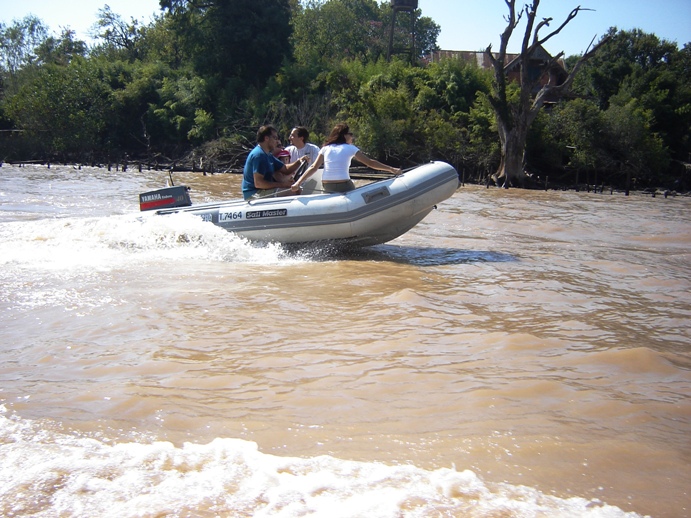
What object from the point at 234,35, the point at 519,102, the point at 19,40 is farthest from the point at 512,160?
the point at 19,40

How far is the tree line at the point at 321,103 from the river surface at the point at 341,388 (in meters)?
17.2

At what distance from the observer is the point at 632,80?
1000 inches

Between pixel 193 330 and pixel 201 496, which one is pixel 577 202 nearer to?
pixel 193 330

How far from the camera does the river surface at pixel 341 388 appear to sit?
2.38 m

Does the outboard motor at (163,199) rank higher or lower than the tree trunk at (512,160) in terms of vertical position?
lower

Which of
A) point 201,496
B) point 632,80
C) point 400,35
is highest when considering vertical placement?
point 400,35

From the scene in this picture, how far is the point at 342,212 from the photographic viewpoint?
7.14 m

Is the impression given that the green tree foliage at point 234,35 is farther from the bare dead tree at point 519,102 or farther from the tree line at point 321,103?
the bare dead tree at point 519,102

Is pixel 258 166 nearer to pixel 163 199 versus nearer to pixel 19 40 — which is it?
pixel 163 199

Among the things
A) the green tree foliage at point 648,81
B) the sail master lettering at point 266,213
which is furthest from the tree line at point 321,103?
the sail master lettering at point 266,213

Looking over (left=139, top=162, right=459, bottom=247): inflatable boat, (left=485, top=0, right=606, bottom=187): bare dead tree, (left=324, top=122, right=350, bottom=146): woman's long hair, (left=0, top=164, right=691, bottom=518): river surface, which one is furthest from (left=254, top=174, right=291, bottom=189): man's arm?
(left=485, top=0, right=606, bottom=187): bare dead tree

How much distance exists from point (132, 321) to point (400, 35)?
6055 centimetres

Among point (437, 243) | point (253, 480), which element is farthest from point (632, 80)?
point (253, 480)

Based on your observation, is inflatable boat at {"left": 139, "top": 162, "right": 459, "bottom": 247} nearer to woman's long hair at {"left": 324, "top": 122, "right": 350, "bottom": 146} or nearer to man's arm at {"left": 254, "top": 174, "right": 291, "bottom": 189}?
man's arm at {"left": 254, "top": 174, "right": 291, "bottom": 189}
